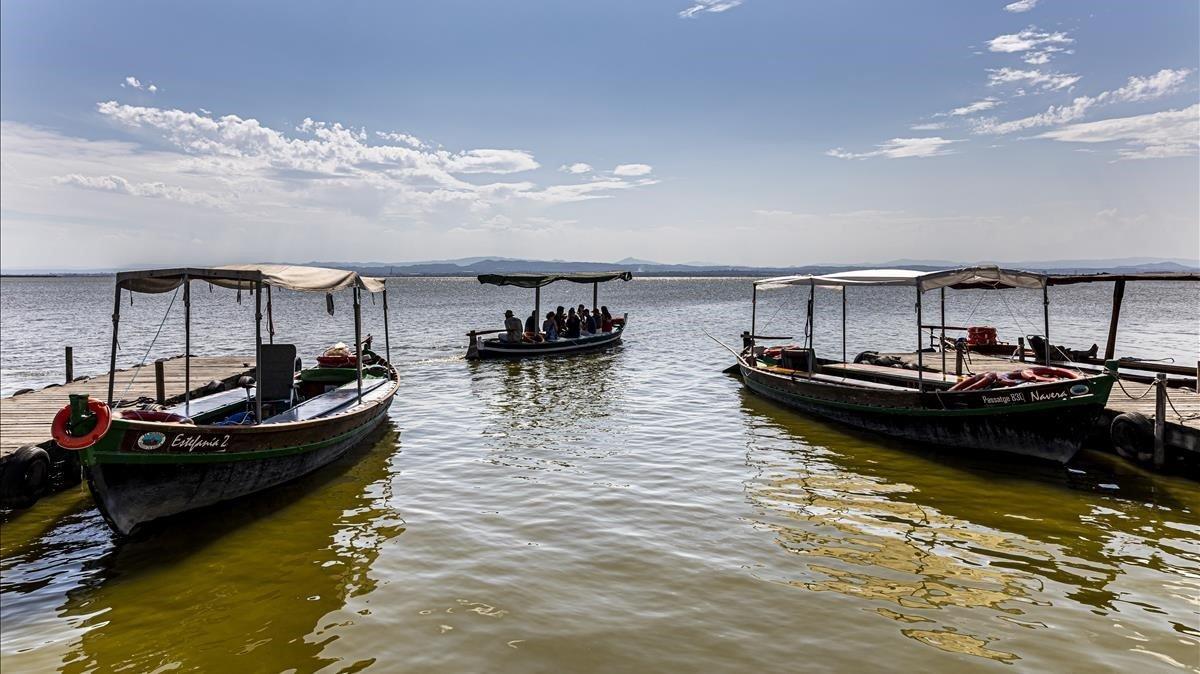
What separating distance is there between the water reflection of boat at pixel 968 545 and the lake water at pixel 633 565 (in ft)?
0.14

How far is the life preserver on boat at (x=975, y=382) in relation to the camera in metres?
13.7

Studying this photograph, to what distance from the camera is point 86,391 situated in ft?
53.2

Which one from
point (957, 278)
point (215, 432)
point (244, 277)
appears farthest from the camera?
point (957, 278)

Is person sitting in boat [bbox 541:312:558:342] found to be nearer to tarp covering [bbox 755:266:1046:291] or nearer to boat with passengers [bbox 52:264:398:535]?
boat with passengers [bbox 52:264:398:535]

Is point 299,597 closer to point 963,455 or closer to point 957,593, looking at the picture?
point 957,593

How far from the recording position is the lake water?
6.66m

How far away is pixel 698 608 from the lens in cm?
746

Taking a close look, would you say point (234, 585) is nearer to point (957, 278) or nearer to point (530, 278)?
point (957, 278)

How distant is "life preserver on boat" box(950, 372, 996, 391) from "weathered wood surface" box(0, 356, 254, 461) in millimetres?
17260

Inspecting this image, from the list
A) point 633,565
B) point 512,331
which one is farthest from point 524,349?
point 633,565

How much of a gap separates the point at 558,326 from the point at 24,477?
888 inches

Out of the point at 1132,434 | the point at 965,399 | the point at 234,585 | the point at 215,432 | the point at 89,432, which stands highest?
the point at 89,432

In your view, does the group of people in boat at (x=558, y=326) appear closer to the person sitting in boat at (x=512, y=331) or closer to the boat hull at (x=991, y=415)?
the person sitting in boat at (x=512, y=331)

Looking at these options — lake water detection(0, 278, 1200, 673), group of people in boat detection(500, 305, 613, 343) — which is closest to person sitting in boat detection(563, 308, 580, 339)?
group of people in boat detection(500, 305, 613, 343)
